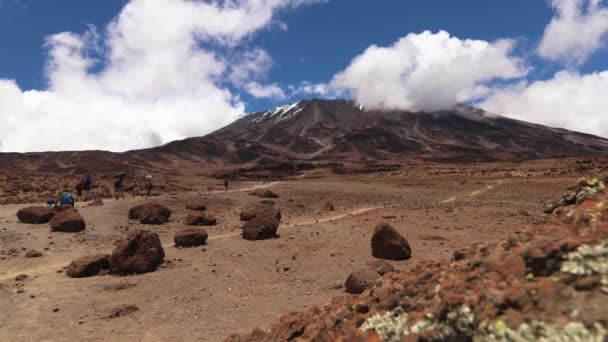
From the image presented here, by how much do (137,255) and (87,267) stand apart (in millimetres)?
1447

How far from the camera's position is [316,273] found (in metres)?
12.0

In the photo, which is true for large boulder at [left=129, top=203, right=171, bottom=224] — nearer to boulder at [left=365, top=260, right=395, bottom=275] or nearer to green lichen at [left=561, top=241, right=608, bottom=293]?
boulder at [left=365, top=260, right=395, bottom=275]

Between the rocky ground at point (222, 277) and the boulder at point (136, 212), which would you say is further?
the boulder at point (136, 212)

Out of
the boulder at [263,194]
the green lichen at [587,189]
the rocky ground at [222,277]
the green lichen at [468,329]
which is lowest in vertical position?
the rocky ground at [222,277]

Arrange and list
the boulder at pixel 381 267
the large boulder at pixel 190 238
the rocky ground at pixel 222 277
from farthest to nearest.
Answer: the large boulder at pixel 190 238, the boulder at pixel 381 267, the rocky ground at pixel 222 277

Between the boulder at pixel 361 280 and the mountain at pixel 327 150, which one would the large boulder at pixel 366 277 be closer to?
the boulder at pixel 361 280

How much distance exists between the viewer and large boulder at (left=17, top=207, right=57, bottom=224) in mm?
19370

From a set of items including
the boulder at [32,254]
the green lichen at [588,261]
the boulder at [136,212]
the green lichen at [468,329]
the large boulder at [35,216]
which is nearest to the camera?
the green lichen at [468,329]

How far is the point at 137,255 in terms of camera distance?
1242 centimetres

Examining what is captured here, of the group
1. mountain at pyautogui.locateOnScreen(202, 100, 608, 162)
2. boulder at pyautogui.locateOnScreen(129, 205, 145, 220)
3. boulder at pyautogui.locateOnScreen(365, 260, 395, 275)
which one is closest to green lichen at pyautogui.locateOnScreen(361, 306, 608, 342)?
boulder at pyautogui.locateOnScreen(365, 260, 395, 275)

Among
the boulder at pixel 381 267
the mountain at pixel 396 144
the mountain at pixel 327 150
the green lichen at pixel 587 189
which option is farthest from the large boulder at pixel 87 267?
the mountain at pixel 396 144

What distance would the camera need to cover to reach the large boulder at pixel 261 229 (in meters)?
17.0

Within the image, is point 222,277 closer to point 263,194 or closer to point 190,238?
point 190,238

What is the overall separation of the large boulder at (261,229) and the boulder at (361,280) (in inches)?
309
